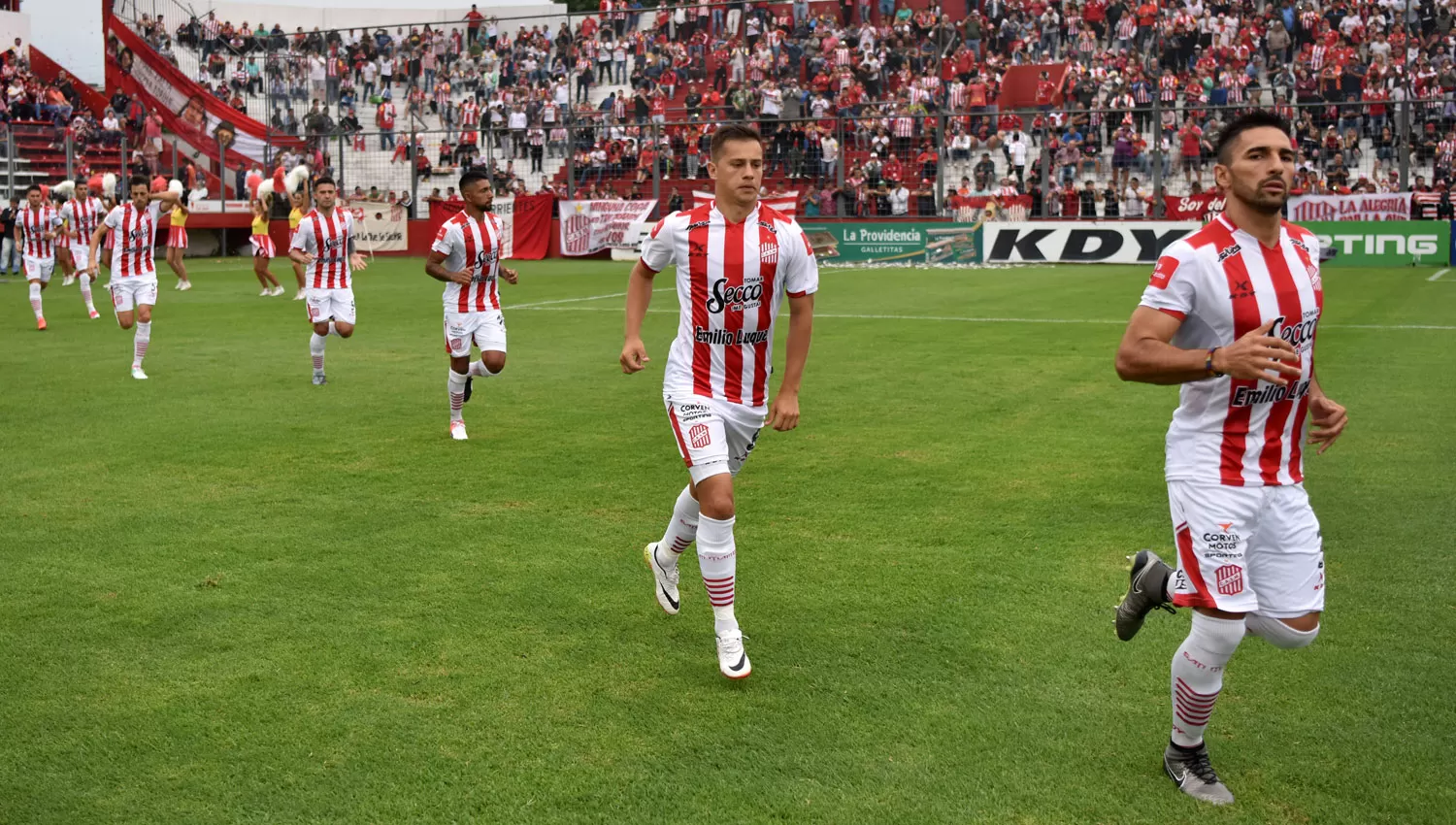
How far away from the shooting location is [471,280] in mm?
11742

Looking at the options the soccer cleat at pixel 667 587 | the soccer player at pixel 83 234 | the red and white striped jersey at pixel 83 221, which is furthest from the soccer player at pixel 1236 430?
the red and white striped jersey at pixel 83 221

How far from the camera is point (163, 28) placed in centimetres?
5128

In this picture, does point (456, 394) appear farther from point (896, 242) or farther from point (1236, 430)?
point (896, 242)

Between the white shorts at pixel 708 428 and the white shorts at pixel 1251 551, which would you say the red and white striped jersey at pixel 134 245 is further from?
the white shorts at pixel 1251 551

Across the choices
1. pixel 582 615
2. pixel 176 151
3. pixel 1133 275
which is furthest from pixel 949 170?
pixel 582 615

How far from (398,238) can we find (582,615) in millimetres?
36935

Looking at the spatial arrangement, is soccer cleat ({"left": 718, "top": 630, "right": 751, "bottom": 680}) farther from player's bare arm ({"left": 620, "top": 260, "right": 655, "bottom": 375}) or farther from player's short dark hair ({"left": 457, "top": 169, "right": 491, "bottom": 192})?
player's short dark hair ({"left": 457, "top": 169, "right": 491, "bottom": 192})

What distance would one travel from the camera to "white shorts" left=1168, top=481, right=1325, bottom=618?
14.0 feet

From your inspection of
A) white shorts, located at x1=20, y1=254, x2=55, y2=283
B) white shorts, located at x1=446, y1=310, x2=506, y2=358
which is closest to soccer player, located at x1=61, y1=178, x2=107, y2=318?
white shorts, located at x1=20, y1=254, x2=55, y2=283

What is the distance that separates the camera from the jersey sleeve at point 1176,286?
4.30m

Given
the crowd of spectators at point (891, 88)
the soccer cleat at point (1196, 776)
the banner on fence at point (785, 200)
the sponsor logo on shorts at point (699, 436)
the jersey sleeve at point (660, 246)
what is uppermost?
the crowd of spectators at point (891, 88)

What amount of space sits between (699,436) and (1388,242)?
29.4 metres

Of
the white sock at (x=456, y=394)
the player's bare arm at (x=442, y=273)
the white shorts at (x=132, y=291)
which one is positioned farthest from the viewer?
the white shorts at (x=132, y=291)

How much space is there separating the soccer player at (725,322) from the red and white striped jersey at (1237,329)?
1.91 metres
